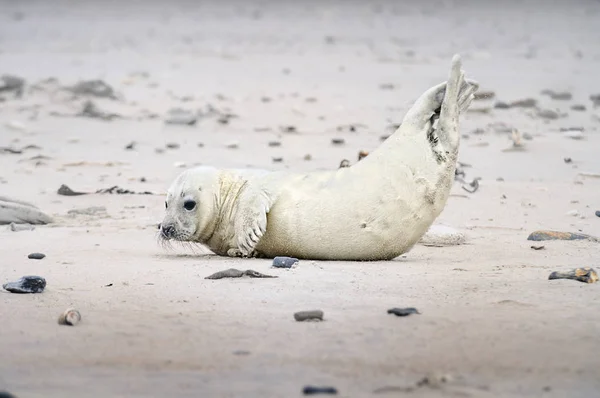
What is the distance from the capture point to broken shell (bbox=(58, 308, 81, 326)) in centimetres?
422

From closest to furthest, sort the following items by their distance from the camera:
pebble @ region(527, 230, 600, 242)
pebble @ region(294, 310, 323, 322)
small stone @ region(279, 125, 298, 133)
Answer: pebble @ region(294, 310, 323, 322) < pebble @ region(527, 230, 600, 242) < small stone @ region(279, 125, 298, 133)

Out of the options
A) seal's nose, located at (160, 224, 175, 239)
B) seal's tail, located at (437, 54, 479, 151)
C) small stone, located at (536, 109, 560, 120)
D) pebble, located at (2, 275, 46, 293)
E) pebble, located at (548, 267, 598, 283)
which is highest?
seal's tail, located at (437, 54, 479, 151)

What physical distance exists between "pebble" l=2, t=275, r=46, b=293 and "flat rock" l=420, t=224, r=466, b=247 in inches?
97.9

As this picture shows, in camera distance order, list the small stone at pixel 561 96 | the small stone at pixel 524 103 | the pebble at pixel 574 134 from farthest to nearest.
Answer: the small stone at pixel 561 96, the small stone at pixel 524 103, the pebble at pixel 574 134

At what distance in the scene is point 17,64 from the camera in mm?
16703

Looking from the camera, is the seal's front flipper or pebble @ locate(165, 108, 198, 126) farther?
pebble @ locate(165, 108, 198, 126)

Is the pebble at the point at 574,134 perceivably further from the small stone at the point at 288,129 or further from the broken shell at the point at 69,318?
the broken shell at the point at 69,318

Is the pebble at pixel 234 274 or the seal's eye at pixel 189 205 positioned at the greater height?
the seal's eye at pixel 189 205

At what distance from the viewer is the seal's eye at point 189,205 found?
5887 millimetres

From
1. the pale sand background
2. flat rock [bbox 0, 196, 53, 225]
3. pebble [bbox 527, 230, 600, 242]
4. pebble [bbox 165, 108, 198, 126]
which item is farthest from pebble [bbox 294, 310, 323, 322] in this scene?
pebble [bbox 165, 108, 198, 126]

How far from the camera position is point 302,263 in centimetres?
557

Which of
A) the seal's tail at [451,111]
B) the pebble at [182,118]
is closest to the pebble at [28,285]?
the seal's tail at [451,111]

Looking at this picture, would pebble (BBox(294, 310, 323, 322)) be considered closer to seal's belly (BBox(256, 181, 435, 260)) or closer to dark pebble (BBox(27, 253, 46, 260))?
seal's belly (BBox(256, 181, 435, 260))

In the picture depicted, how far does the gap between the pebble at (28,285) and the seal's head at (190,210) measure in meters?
1.14
